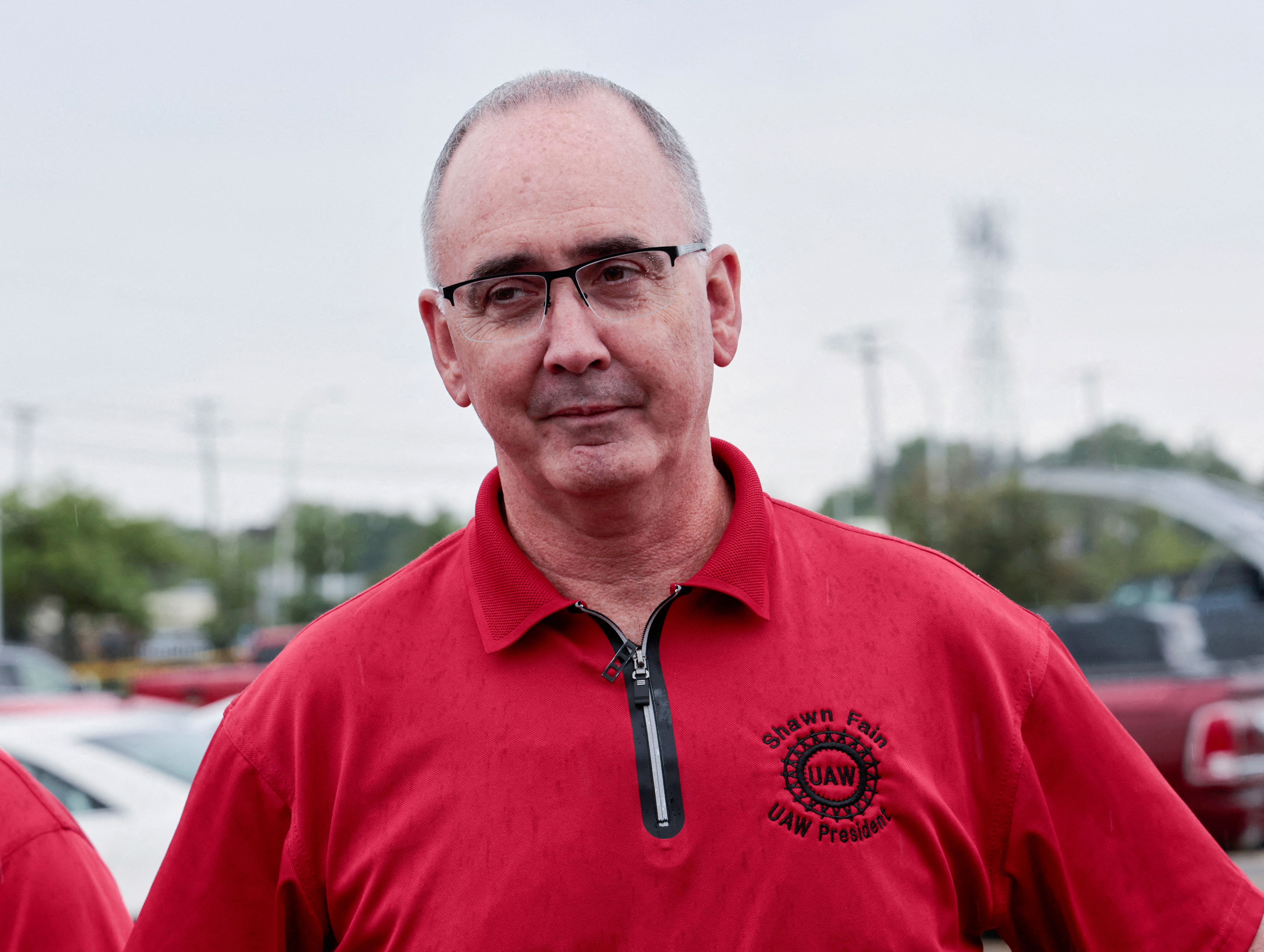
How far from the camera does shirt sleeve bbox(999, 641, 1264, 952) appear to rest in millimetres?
2072

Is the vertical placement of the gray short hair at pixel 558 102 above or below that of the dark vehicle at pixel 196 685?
above

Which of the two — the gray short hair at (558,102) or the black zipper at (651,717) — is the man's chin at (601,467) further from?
the gray short hair at (558,102)

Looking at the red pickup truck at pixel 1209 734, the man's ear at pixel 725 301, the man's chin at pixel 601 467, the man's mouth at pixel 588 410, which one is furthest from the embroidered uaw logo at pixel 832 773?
the red pickup truck at pixel 1209 734

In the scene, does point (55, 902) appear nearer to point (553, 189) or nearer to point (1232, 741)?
point (553, 189)

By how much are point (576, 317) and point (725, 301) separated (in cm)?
38

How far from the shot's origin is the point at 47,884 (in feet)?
7.36

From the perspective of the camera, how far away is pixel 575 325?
2105 millimetres

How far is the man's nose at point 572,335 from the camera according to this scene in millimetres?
2086

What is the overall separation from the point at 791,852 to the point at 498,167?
1.15 meters

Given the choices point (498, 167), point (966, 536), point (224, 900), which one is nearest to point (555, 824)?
point (224, 900)

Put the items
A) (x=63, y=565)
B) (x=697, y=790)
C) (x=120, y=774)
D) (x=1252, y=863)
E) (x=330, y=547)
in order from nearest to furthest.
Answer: (x=697, y=790), (x=120, y=774), (x=1252, y=863), (x=63, y=565), (x=330, y=547)

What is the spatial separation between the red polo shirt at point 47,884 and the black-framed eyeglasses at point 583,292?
1117 mm

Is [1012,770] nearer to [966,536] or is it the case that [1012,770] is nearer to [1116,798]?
[1116,798]

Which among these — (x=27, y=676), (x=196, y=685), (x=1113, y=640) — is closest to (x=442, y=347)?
(x=1113, y=640)
